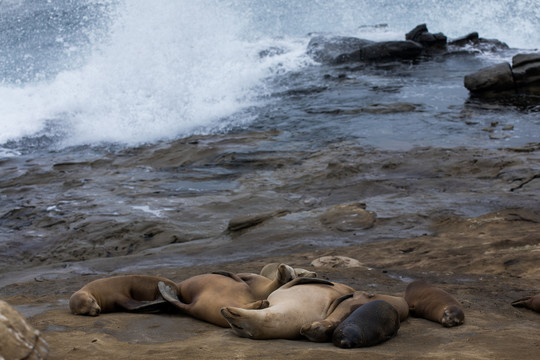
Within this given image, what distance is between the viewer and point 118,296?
11.5 ft

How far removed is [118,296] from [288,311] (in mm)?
1193

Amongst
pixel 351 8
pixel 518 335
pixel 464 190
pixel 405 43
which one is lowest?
pixel 464 190

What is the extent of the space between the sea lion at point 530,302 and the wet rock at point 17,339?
2577 millimetres

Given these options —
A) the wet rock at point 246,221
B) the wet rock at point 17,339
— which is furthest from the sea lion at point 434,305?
the wet rock at point 246,221

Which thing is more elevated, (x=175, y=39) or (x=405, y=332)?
(x=175, y=39)

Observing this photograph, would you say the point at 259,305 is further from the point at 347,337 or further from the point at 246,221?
the point at 246,221

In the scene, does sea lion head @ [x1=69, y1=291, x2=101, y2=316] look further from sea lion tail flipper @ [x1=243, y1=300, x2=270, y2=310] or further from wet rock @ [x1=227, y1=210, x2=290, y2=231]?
wet rock @ [x1=227, y1=210, x2=290, y2=231]

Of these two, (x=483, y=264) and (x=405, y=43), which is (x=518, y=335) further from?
(x=405, y=43)

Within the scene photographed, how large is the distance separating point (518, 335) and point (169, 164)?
7.79 meters

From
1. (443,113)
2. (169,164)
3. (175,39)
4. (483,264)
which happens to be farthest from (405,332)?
(175,39)

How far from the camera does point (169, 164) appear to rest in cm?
988

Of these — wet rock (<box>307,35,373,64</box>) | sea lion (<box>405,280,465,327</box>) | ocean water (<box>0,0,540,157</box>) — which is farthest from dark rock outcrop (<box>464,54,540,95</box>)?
sea lion (<box>405,280,465,327</box>)

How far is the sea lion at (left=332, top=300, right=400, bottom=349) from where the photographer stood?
257 cm

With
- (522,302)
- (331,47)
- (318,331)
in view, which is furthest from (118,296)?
(331,47)
